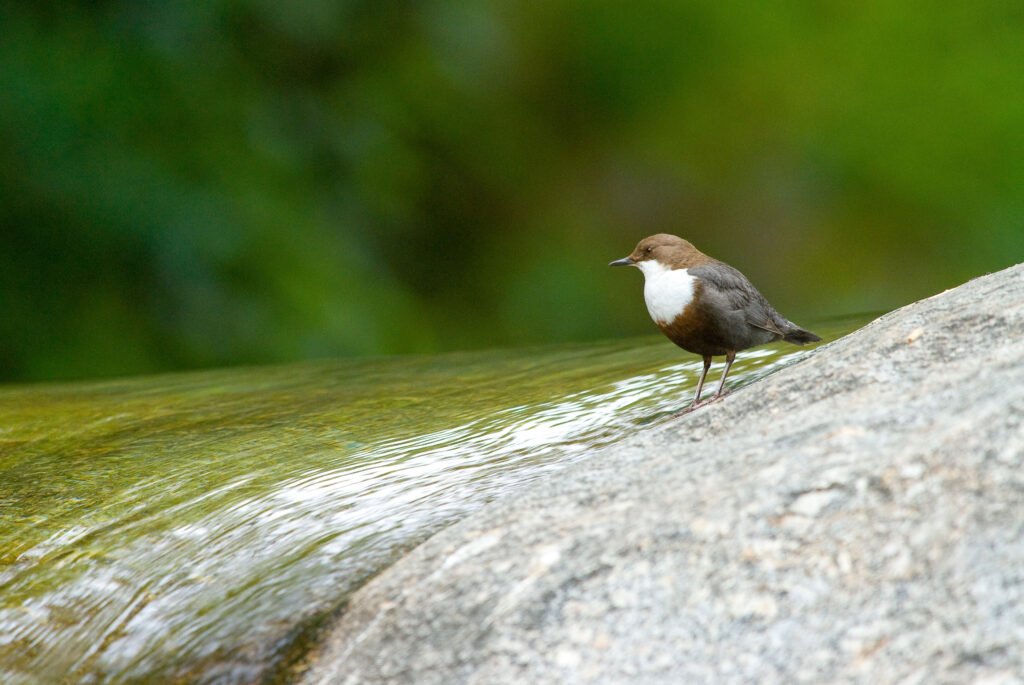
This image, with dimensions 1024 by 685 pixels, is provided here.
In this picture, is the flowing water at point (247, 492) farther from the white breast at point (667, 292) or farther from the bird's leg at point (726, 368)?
the white breast at point (667, 292)

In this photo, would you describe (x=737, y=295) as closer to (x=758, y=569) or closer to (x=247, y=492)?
(x=247, y=492)

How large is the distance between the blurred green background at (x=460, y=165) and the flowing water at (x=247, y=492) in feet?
8.85

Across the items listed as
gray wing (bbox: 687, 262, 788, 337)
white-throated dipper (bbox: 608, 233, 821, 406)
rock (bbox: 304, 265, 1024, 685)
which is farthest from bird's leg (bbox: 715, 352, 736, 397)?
rock (bbox: 304, 265, 1024, 685)

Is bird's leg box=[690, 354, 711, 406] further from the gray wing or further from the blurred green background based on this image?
the blurred green background

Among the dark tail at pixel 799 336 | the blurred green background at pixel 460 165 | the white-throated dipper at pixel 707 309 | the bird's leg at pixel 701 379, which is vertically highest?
the blurred green background at pixel 460 165

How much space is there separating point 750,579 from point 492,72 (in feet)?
23.3

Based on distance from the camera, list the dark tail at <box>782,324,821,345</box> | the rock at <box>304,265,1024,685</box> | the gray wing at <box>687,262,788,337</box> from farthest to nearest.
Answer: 1. the dark tail at <box>782,324,821,345</box>
2. the gray wing at <box>687,262,788,337</box>
3. the rock at <box>304,265,1024,685</box>

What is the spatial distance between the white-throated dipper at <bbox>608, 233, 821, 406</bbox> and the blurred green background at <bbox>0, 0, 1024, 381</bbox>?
3749 millimetres

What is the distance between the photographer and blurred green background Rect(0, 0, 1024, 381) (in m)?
6.96

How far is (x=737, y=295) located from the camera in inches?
141

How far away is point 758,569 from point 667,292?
6.17ft

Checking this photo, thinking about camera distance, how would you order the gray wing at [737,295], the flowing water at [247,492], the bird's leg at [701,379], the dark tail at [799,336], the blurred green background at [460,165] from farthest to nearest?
1. the blurred green background at [460,165]
2. the dark tail at [799,336]
3. the gray wing at [737,295]
4. the bird's leg at [701,379]
5. the flowing water at [247,492]

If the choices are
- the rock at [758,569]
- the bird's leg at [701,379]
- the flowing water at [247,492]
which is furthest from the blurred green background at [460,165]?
the rock at [758,569]

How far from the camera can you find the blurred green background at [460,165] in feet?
22.8
